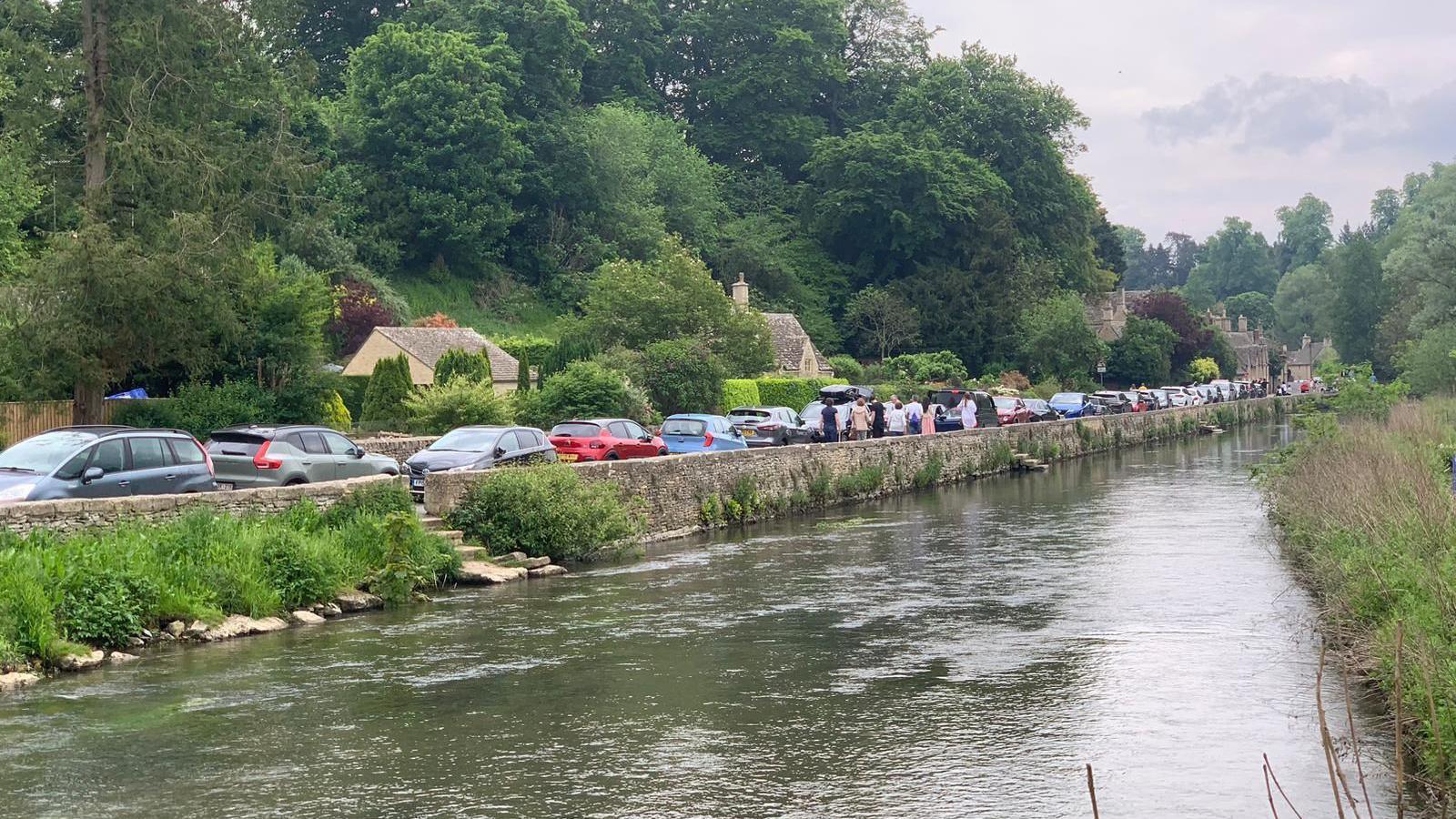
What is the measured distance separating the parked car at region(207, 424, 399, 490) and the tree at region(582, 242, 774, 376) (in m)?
Answer: 28.4

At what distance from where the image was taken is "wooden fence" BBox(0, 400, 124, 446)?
35.4 m

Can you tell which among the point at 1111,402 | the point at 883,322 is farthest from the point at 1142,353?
the point at 1111,402

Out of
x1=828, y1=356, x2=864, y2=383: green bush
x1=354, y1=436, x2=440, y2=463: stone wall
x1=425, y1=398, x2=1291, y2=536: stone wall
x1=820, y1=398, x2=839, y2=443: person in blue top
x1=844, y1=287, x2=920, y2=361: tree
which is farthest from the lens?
x1=844, y1=287, x2=920, y2=361: tree

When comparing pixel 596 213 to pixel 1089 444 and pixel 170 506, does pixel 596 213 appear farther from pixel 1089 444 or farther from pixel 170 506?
pixel 170 506

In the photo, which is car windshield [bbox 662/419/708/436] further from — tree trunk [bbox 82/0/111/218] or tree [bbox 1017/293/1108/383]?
tree [bbox 1017/293/1108/383]

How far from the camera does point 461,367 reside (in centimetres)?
4659

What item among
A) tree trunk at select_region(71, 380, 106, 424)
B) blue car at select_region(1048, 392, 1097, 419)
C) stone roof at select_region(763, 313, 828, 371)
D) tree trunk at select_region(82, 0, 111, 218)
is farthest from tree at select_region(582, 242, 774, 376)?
tree trunk at select_region(71, 380, 106, 424)

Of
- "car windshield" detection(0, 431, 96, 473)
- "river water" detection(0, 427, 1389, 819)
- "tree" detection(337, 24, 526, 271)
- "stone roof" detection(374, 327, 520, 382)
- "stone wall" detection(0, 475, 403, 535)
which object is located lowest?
"river water" detection(0, 427, 1389, 819)

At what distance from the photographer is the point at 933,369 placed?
254 ft

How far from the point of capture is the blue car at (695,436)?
3969 centimetres

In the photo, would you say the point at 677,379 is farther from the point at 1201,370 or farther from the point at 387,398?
the point at 1201,370

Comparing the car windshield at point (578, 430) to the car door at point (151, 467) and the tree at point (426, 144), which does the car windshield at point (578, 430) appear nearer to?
the car door at point (151, 467)

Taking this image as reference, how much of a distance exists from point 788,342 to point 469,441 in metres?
46.6

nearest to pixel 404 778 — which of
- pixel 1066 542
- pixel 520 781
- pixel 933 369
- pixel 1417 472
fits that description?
pixel 520 781
